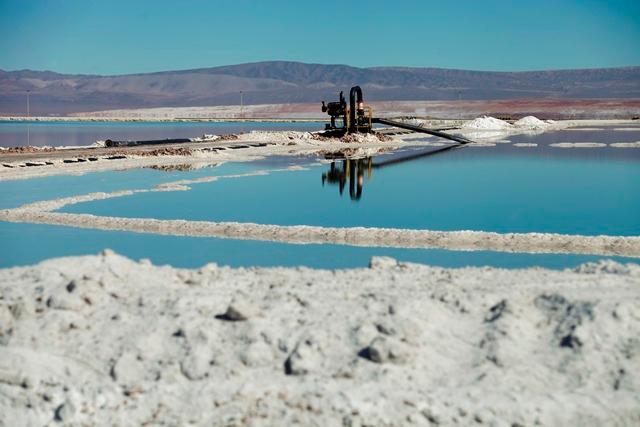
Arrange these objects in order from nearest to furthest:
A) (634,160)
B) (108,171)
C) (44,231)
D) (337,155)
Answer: (44,231)
(108,171)
(634,160)
(337,155)

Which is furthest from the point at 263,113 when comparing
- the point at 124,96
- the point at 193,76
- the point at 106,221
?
the point at 106,221

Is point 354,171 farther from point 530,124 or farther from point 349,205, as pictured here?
point 530,124

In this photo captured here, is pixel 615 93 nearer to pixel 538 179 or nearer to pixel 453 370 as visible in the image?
pixel 538 179

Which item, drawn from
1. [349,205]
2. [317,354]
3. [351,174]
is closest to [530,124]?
[351,174]

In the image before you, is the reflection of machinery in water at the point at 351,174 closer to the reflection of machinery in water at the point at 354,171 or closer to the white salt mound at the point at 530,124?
the reflection of machinery in water at the point at 354,171

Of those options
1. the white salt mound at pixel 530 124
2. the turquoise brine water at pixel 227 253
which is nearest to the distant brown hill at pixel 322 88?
the white salt mound at pixel 530 124

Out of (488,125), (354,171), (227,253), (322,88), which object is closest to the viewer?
(227,253)

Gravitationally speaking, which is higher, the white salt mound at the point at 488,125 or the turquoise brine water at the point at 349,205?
the white salt mound at the point at 488,125
